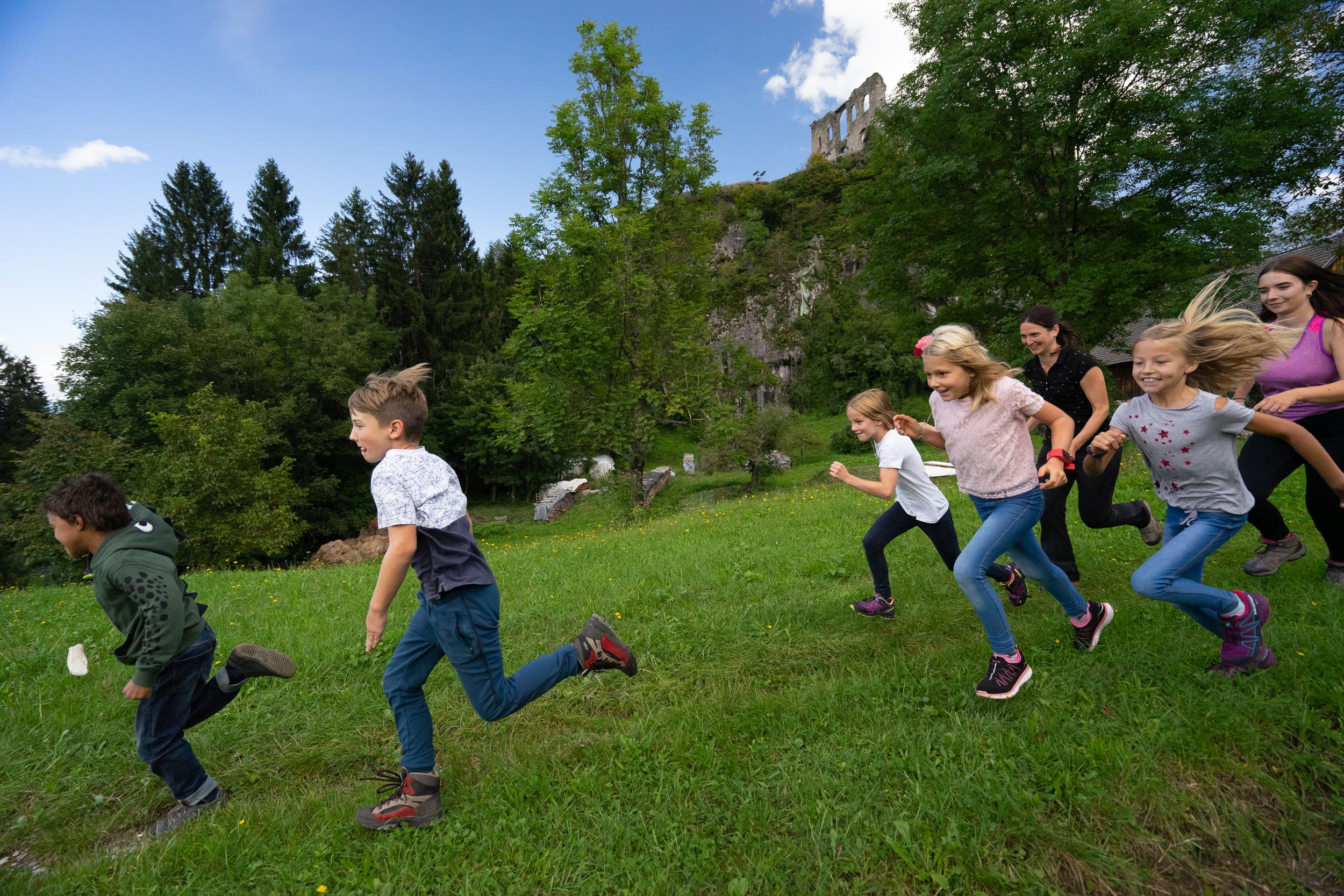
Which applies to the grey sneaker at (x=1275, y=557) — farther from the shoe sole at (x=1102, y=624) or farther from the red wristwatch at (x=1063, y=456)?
the red wristwatch at (x=1063, y=456)

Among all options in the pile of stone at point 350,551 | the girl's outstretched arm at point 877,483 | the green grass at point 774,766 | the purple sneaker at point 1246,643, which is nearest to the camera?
the green grass at point 774,766

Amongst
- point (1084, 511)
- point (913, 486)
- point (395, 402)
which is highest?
point (395, 402)

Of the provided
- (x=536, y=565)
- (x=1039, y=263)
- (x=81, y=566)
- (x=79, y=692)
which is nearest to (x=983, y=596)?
(x=536, y=565)

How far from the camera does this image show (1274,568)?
4.46m

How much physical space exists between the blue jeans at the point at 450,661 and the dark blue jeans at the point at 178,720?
1071mm

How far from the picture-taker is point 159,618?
281cm

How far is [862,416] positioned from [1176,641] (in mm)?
2252

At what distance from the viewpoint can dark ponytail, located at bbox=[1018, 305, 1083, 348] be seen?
4.43 metres

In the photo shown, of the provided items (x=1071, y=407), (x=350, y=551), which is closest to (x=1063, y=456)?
(x=1071, y=407)

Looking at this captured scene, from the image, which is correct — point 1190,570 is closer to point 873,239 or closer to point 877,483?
point 877,483

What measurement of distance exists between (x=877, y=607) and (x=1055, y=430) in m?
1.82

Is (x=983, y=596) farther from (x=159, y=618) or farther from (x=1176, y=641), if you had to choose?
(x=159, y=618)

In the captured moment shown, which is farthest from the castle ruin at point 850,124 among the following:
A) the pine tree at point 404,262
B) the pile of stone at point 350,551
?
the pile of stone at point 350,551

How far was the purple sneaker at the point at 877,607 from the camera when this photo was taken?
4488 millimetres
